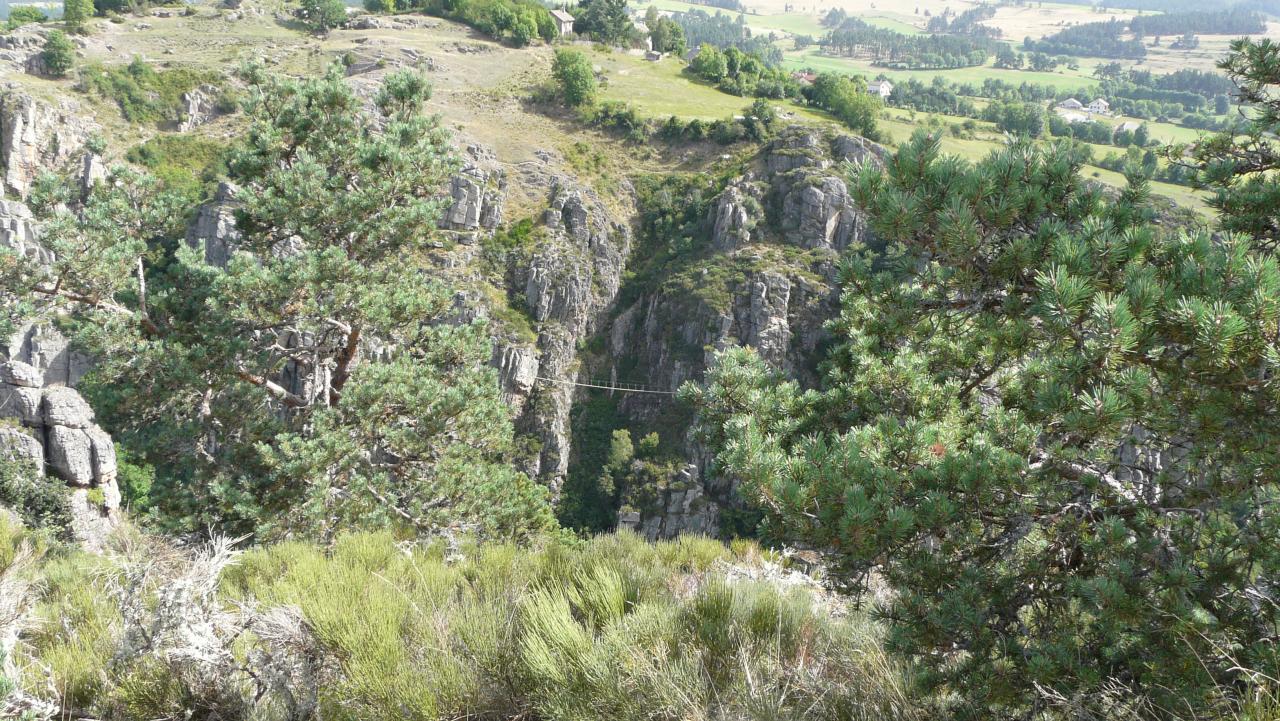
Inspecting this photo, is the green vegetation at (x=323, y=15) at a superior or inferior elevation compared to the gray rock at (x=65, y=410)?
superior

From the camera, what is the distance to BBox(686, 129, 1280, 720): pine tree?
2400mm

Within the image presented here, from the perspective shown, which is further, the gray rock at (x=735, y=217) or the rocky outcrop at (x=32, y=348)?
the gray rock at (x=735, y=217)

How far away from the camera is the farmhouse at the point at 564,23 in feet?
241

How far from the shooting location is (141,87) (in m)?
51.7

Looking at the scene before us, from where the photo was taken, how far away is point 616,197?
51.1 meters

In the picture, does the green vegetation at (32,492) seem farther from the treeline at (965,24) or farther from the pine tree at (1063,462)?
the treeline at (965,24)

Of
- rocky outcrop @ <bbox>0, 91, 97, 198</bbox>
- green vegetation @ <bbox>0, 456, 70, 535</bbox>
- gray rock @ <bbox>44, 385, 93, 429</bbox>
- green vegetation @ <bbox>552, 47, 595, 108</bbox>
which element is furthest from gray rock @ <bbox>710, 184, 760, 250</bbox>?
rocky outcrop @ <bbox>0, 91, 97, 198</bbox>

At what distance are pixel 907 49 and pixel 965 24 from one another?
64882 mm

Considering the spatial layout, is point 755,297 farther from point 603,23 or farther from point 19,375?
point 603,23

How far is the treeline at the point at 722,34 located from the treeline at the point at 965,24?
56.1m

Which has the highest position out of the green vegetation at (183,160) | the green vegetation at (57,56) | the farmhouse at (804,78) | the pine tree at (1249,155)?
the farmhouse at (804,78)

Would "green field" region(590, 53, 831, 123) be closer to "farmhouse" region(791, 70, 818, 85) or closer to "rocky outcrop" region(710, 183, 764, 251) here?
"farmhouse" region(791, 70, 818, 85)

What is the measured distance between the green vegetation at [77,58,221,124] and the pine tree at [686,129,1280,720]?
64540mm

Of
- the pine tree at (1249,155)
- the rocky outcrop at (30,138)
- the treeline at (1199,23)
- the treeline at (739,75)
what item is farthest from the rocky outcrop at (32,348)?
the treeline at (1199,23)
